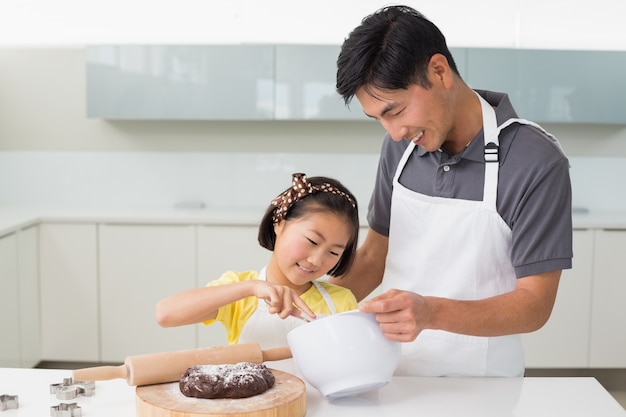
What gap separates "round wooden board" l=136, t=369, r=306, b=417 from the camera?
50.1 inches

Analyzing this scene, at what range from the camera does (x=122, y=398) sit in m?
1.47

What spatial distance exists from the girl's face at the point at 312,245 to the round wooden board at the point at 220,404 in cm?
42

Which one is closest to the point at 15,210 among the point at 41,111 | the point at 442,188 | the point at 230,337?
the point at 41,111

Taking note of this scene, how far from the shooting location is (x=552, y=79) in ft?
13.3

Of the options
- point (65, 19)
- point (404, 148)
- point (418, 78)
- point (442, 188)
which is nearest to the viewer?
point (418, 78)

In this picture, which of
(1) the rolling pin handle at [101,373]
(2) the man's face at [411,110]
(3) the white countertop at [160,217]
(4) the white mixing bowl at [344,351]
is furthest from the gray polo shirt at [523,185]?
(3) the white countertop at [160,217]

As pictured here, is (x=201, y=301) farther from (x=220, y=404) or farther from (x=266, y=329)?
(x=220, y=404)

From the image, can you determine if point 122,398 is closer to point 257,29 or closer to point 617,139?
point 257,29

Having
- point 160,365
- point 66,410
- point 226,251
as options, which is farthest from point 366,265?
point 226,251

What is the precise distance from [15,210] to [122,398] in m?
3.05

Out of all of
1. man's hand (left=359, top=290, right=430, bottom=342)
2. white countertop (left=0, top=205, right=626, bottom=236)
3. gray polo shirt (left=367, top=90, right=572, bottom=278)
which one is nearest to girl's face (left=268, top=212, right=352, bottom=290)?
gray polo shirt (left=367, top=90, right=572, bottom=278)

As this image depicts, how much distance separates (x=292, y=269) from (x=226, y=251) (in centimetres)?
217

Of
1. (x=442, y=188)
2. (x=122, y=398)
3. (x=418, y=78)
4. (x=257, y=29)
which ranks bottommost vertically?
(x=122, y=398)

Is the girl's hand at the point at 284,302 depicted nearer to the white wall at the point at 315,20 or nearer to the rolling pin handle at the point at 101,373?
the rolling pin handle at the point at 101,373
